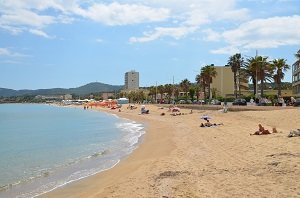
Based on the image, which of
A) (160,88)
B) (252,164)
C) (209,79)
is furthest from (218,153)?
(160,88)

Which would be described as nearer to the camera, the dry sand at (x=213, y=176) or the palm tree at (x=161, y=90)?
the dry sand at (x=213, y=176)

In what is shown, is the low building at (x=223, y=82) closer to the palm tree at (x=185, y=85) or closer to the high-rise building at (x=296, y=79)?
the palm tree at (x=185, y=85)

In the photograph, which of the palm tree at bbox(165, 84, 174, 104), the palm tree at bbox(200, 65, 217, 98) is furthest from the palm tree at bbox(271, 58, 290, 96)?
the palm tree at bbox(165, 84, 174, 104)

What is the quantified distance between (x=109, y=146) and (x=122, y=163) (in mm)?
7111

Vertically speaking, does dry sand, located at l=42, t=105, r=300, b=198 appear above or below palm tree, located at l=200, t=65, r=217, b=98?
below

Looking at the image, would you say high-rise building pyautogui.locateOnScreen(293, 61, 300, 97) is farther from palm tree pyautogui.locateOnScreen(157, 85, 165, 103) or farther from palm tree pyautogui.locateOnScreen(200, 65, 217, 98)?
palm tree pyautogui.locateOnScreen(157, 85, 165, 103)

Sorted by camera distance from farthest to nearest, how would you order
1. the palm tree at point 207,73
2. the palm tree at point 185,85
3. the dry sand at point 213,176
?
the palm tree at point 185,85 → the palm tree at point 207,73 → the dry sand at point 213,176

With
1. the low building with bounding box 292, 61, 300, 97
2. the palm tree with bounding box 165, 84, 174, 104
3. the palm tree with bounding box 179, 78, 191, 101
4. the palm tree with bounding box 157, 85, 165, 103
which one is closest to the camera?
the low building with bounding box 292, 61, 300, 97

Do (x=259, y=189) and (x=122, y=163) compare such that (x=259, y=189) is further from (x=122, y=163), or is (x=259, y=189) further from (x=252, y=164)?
(x=122, y=163)

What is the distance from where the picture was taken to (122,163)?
55.6ft

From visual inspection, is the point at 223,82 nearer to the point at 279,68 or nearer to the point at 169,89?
the point at 169,89

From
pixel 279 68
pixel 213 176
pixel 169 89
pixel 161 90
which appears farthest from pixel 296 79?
pixel 213 176

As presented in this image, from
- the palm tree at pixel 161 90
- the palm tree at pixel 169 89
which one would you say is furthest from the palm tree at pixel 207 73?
the palm tree at pixel 161 90

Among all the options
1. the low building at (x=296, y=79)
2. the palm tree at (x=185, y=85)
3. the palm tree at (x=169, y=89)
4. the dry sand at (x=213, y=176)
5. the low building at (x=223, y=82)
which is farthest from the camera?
the palm tree at (x=169, y=89)
